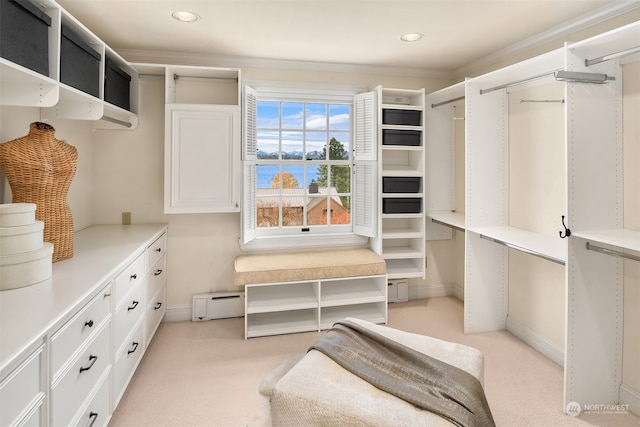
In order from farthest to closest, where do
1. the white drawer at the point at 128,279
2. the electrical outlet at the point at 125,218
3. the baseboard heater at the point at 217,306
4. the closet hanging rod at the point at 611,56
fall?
1. the baseboard heater at the point at 217,306
2. the electrical outlet at the point at 125,218
3. the white drawer at the point at 128,279
4. the closet hanging rod at the point at 611,56

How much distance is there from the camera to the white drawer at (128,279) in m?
1.89

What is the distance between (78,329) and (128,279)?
2.12 ft

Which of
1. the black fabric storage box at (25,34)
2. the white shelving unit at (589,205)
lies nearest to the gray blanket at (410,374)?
the white shelving unit at (589,205)

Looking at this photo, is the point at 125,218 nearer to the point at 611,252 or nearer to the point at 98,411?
the point at 98,411

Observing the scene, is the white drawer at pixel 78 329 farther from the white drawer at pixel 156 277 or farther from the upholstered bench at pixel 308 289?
the upholstered bench at pixel 308 289

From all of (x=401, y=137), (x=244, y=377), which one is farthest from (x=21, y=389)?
(x=401, y=137)

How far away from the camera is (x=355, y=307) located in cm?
341

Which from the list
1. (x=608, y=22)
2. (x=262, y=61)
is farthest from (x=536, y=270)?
(x=262, y=61)

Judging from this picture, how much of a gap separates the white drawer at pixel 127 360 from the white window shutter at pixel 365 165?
210 cm

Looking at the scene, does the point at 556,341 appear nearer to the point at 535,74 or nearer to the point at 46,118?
the point at 535,74

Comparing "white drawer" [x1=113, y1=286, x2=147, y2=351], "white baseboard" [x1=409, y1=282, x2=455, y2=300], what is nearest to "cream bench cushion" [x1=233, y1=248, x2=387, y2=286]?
"white drawer" [x1=113, y1=286, x2=147, y2=351]

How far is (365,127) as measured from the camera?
133 inches

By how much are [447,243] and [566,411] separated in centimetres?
208

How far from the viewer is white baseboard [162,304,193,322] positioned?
10.8 ft
